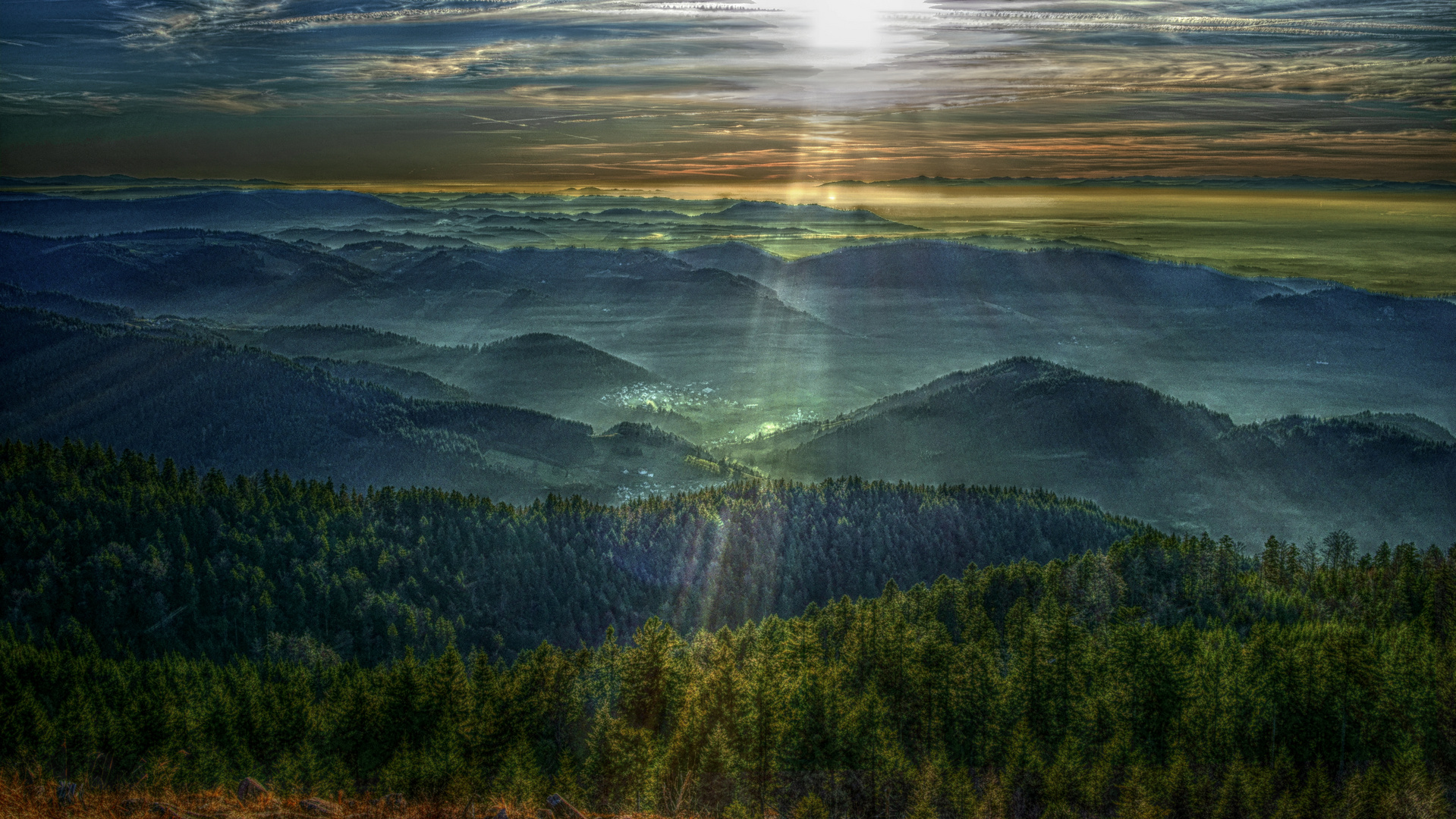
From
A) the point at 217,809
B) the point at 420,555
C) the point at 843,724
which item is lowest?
the point at 420,555

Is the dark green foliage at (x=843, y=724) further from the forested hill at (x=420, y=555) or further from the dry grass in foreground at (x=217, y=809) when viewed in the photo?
the forested hill at (x=420, y=555)

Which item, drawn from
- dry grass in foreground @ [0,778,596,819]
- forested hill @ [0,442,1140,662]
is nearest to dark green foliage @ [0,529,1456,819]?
dry grass in foreground @ [0,778,596,819]

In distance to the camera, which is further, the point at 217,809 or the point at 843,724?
the point at 843,724

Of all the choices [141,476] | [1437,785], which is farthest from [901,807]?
[141,476]

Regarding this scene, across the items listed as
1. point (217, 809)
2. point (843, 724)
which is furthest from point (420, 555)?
point (217, 809)

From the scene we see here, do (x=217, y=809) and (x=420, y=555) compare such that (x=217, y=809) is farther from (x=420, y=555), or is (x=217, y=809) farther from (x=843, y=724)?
(x=420, y=555)

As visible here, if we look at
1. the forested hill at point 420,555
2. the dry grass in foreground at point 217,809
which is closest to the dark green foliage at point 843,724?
the dry grass in foreground at point 217,809

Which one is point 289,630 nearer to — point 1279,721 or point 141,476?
point 141,476
